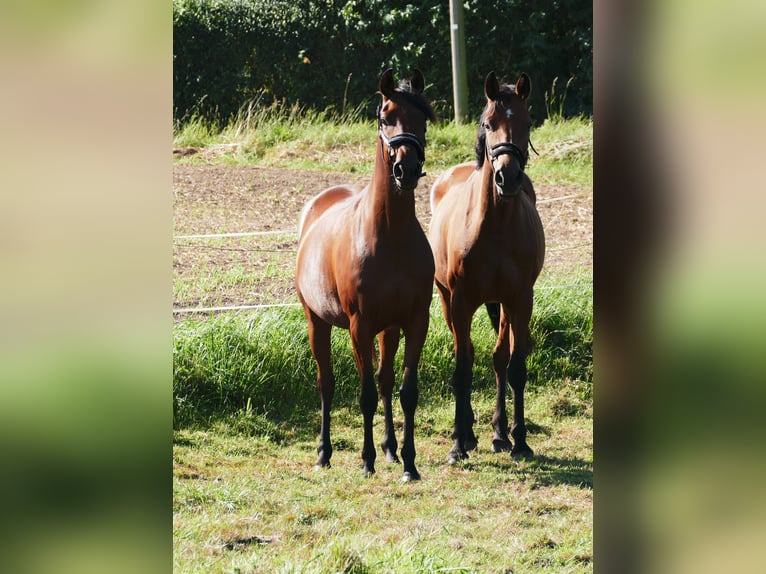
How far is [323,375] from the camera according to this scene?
4992 millimetres

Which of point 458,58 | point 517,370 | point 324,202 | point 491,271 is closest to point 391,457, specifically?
point 517,370

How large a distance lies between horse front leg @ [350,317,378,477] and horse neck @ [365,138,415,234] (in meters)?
0.53

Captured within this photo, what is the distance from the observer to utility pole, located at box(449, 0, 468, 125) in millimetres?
9836

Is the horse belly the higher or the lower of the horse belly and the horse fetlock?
the higher

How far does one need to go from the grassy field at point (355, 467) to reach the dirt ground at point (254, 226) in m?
0.24

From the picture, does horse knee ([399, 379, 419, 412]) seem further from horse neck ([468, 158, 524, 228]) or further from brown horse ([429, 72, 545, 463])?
horse neck ([468, 158, 524, 228])

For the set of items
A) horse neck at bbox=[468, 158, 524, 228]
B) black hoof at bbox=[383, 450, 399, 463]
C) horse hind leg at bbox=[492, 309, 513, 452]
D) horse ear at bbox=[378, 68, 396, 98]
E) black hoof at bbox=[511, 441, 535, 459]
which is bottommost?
black hoof at bbox=[511, 441, 535, 459]

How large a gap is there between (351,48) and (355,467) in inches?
362

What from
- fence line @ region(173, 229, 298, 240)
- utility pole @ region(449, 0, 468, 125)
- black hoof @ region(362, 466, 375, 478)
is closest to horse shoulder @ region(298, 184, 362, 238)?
black hoof @ region(362, 466, 375, 478)

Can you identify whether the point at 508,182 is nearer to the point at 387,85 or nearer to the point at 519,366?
the point at 387,85
